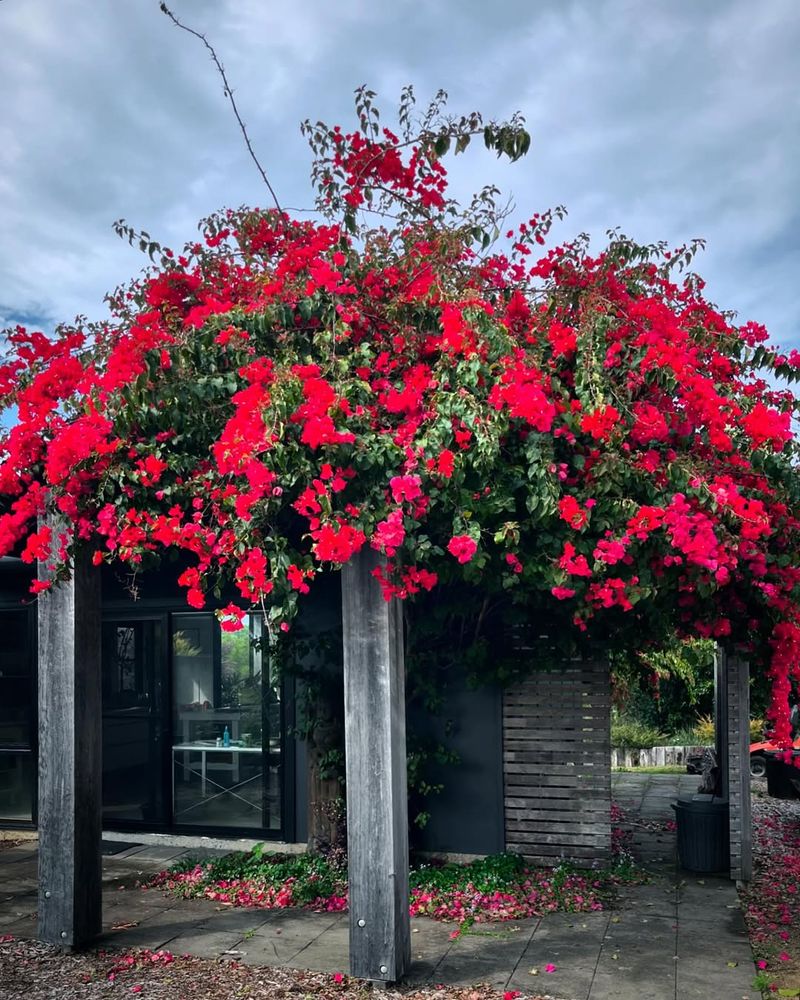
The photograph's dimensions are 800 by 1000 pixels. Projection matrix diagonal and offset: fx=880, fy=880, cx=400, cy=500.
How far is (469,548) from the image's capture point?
4.18 meters

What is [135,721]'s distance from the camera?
8797 mm

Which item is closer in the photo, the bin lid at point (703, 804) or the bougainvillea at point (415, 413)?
the bougainvillea at point (415, 413)

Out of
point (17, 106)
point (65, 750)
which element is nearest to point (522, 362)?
point (65, 750)

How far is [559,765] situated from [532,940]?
1.81 metres

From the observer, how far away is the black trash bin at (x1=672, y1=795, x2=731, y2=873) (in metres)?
7.18

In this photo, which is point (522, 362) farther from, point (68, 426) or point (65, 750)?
point (65, 750)

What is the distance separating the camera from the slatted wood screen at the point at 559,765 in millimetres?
7141

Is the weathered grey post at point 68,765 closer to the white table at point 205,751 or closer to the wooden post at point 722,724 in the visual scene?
the white table at point 205,751

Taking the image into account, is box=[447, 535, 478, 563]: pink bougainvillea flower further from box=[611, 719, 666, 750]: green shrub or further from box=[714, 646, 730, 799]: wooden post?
box=[611, 719, 666, 750]: green shrub

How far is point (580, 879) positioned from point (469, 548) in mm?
3911

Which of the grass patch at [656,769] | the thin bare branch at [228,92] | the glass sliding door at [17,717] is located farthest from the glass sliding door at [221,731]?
the grass patch at [656,769]

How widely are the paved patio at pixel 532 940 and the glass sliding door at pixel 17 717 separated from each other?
2.27 metres

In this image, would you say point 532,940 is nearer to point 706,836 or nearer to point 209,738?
point 706,836

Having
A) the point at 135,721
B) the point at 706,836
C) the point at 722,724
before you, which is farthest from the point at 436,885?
the point at 135,721
